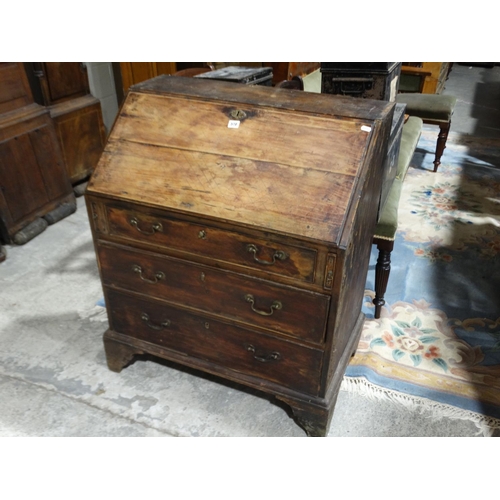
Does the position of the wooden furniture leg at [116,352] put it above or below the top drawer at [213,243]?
below

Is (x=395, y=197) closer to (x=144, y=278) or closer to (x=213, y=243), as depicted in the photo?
(x=213, y=243)

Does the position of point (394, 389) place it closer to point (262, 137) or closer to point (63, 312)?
point (262, 137)

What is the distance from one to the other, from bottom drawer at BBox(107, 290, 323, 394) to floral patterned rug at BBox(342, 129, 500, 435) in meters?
0.46

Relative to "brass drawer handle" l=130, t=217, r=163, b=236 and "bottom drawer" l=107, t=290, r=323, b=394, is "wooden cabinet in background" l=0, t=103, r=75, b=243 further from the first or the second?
"brass drawer handle" l=130, t=217, r=163, b=236

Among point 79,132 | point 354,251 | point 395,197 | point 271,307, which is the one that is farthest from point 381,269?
point 79,132

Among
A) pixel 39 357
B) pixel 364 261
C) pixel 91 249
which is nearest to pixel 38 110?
pixel 91 249

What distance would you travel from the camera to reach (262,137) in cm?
158

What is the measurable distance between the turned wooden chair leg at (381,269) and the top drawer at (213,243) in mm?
873

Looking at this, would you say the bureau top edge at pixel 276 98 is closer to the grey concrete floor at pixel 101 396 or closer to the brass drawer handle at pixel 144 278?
the brass drawer handle at pixel 144 278

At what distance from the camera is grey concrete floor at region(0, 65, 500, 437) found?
189cm

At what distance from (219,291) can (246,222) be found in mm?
336

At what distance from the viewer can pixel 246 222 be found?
1479 millimetres

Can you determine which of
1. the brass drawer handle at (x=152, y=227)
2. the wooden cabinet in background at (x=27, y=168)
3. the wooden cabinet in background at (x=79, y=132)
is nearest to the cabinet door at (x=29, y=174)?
the wooden cabinet in background at (x=27, y=168)

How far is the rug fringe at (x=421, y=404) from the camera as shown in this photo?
1882 mm
